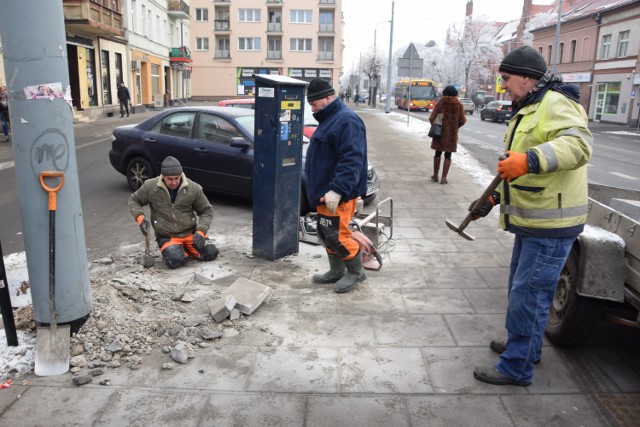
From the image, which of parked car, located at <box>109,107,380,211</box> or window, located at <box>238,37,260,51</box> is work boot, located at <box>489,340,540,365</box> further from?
window, located at <box>238,37,260,51</box>

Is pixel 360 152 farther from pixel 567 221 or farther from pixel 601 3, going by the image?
pixel 601 3

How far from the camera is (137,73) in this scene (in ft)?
116

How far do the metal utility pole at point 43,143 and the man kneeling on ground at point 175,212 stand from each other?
1.60 metres

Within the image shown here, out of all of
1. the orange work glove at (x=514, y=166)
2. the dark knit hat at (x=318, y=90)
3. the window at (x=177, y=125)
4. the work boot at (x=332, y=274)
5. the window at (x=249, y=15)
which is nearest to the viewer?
the orange work glove at (x=514, y=166)

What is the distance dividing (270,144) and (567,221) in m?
3.23

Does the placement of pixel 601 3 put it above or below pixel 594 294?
above

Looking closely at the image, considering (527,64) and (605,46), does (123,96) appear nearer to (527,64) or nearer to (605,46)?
(527,64)

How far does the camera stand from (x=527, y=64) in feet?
10.3

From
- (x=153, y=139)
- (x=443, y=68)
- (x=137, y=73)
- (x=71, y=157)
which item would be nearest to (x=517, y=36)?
(x=443, y=68)

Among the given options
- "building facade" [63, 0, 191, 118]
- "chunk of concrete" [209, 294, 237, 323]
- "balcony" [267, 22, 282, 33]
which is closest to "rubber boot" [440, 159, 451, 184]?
"chunk of concrete" [209, 294, 237, 323]

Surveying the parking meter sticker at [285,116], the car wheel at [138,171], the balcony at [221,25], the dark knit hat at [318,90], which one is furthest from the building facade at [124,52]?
the dark knit hat at [318,90]

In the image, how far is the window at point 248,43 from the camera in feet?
205

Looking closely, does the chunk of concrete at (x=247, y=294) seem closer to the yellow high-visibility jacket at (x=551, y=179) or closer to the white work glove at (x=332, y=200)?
the white work glove at (x=332, y=200)

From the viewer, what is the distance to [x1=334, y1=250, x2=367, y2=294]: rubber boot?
4.87 meters
